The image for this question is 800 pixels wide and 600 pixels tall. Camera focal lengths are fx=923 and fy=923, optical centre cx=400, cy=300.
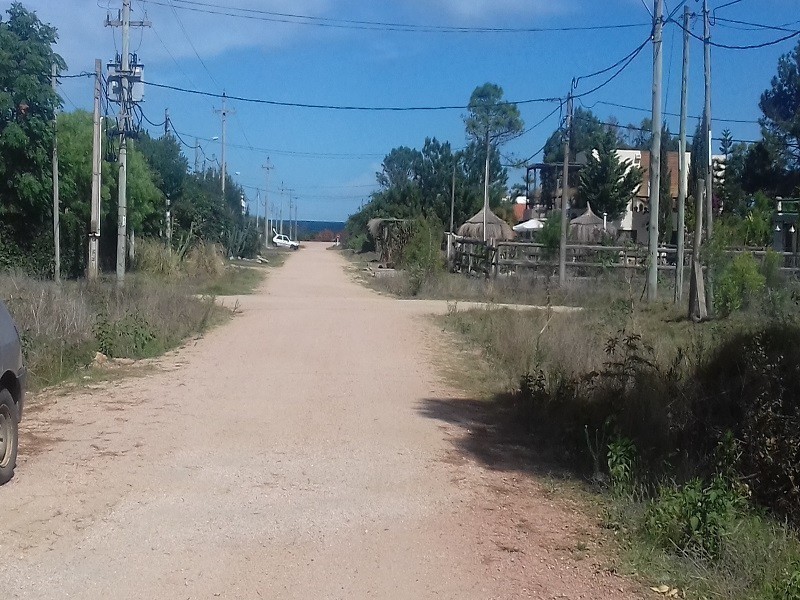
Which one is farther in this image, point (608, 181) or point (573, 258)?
point (608, 181)

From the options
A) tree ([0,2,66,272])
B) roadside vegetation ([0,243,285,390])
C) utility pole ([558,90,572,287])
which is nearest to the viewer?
roadside vegetation ([0,243,285,390])

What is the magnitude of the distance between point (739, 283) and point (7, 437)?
16.3 meters

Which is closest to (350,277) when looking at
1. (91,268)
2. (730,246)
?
(91,268)

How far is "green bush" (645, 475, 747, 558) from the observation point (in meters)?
5.85

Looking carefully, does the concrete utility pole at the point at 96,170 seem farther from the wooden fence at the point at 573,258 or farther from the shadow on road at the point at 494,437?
the shadow on road at the point at 494,437

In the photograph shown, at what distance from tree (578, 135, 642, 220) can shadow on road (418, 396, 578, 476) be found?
39267 mm

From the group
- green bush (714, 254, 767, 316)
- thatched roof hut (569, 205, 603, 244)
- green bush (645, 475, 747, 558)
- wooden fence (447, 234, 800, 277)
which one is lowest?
green bush (645, 475, 747, 558)

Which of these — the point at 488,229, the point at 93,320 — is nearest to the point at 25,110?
the point at 93,320

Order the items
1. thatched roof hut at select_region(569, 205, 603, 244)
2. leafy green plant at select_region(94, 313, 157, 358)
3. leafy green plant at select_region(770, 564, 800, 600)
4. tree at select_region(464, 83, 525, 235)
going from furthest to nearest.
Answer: tree at select_region(464, 83, 525, 235), thatched roof hut at select_region(569, 205, 603, 244), leafy green plant at select_region(94, 313, 157, 358), leafy green plant at select_region(770, 564, 800, 600)

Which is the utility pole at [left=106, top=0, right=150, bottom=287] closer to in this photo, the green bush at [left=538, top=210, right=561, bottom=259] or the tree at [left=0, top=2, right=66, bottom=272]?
the tree at [left=0, top=2, right=66, bottom=272]

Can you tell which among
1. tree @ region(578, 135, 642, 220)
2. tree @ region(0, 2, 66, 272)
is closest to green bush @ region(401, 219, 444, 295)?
tree @ region(0, 2, 66, 272)

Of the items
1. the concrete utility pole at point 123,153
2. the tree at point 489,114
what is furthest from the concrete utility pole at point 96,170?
the tree at point 489,114

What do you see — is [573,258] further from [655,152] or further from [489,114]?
[489,114]

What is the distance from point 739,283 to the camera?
19.8 metres
